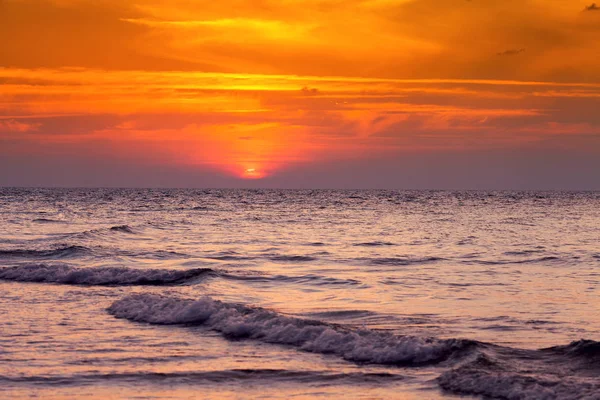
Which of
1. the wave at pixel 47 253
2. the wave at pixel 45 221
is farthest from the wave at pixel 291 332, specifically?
the wave at pixel 45 221

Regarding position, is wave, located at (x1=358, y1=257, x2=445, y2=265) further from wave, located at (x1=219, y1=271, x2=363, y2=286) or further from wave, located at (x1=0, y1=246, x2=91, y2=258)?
wave, located at (x1=0, y1=246, x2=91, y2=258)

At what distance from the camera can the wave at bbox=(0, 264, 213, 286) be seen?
2656cm

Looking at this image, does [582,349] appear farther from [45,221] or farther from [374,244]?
[45,221]

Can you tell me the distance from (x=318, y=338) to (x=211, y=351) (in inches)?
90.6

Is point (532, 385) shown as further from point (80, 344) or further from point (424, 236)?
point (424, 236)

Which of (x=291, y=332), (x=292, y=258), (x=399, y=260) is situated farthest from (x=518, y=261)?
(x=291, y=332)

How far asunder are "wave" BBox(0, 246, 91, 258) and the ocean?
10 cm

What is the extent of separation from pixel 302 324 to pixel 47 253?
22.5m

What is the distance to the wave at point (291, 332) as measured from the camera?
570 inches

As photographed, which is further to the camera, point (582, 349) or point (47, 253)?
point (47, 253)

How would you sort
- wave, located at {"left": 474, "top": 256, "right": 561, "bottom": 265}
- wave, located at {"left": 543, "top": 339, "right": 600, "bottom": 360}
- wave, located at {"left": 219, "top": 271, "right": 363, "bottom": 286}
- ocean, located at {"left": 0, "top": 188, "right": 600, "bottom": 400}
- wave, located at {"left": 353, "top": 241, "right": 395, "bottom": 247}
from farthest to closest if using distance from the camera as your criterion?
1. wave, located at {"left": 353, "top": 241, "right": 395, "bottom": 247}
2. wave, located at {"left": 474, "top": 256, "right": 561, "bottom": 265}
3. wave, located at {"left": 219, "top": 271, "right": 363, "bottom": 286}
4. wave, located at {"left": 543, "top": 339, "right": 600, "bottom": 360}
5. ocean, located at {"left": 0, "top": 188, "right": 600, "bottom": 400}

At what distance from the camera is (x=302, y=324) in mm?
16859

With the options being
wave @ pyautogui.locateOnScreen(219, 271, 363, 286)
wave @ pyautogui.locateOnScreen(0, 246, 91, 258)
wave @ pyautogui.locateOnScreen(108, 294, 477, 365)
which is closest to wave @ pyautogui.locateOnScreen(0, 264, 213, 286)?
wave @ pyautogui.locateOnScreen(219, 271, 363, 286)

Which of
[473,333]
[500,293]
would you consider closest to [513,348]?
[473,333]
